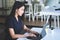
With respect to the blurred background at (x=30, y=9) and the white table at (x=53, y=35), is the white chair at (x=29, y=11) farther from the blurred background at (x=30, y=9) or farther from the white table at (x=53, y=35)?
the white table at (x=53, y=35)

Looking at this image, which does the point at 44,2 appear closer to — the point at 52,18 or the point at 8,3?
the point at 52,18

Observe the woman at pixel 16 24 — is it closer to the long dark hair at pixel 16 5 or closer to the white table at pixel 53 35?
the long dark hair at pixel 16 5

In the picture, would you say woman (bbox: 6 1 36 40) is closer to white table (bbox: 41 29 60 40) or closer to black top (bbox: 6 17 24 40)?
black top (bbox: 6 17 24 40)

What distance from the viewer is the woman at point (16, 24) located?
1.81 meters

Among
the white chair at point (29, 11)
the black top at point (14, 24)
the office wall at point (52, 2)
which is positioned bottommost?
the black top at point (14, 24)

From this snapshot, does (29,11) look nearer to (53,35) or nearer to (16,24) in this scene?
(16,24)

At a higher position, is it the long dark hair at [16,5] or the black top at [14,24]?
the long dark hair at [16,5]

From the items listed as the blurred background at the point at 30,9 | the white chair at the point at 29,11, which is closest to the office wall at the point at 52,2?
the blurred background at the point at 30,9

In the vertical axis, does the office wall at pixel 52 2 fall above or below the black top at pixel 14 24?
above

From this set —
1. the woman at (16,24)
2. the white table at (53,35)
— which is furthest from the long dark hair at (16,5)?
the white table at (53,35)

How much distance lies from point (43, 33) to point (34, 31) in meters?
0.08

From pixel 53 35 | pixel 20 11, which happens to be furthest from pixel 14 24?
pixel 53 35

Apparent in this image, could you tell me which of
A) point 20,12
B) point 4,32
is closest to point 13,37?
point 4,32

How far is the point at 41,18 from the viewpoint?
1835 millimetres
